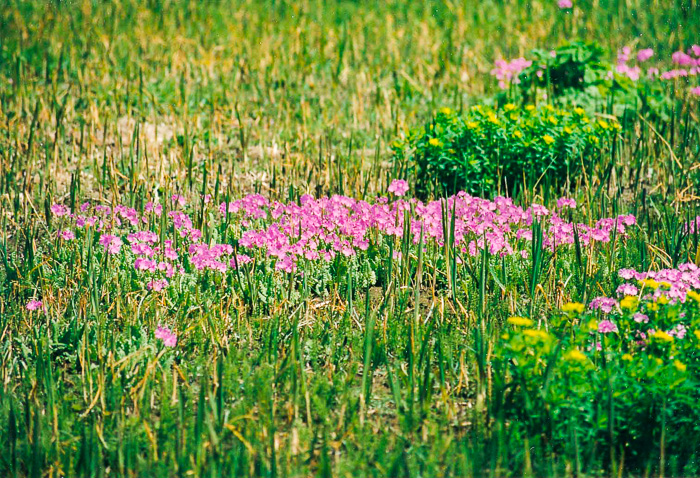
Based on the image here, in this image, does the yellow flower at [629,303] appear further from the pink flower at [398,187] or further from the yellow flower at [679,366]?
the pink flower at [398,187]

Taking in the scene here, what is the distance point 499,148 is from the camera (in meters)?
5.20

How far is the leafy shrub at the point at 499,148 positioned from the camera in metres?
5.18

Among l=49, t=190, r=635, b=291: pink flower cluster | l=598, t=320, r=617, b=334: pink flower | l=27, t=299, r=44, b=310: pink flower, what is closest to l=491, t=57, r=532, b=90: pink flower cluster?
l=49, t=190, r=635, b=291: pink flower cluster

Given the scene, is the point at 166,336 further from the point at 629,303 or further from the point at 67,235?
the point at 629,303

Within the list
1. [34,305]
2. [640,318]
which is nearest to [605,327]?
[640,318]

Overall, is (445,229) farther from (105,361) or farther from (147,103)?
(147,103)

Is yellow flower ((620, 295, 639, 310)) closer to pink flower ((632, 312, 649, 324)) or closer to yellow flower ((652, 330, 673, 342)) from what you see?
pink flower ((632, 312, 649, 324))

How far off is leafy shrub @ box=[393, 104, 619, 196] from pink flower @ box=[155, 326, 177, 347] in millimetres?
2331

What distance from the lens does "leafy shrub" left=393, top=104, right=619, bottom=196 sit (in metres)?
5.18

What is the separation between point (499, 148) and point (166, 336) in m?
2.74

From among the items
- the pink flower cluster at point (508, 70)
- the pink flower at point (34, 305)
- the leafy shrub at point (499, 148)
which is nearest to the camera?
the pink flower at point (34, 305)

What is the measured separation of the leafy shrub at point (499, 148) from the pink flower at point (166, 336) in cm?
233

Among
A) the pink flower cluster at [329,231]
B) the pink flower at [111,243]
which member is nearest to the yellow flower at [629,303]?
the pink flower cluster at [329,231]

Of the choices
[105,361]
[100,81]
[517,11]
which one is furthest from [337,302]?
[517,11]
